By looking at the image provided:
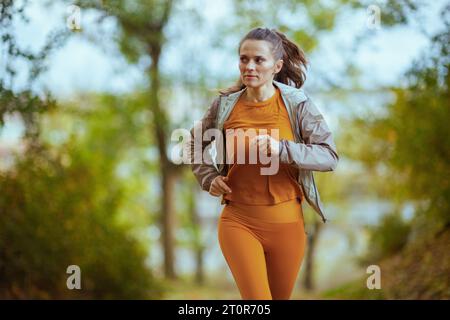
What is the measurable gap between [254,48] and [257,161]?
520 millimetres

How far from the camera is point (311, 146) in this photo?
2906 mm

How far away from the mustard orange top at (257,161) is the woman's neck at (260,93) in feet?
0.07

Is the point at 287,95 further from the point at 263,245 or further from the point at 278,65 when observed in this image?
the point at 263,245

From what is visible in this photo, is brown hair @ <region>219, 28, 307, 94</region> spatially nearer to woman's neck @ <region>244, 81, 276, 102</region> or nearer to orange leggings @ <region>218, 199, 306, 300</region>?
woman's neck @ <region>244, 81, 276, 102</region>

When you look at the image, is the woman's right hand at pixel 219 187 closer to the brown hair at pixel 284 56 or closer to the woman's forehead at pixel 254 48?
the brown hair at pixel 284 56

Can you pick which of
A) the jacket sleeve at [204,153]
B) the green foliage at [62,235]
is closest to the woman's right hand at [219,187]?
the jacket sleeve at [204,153]

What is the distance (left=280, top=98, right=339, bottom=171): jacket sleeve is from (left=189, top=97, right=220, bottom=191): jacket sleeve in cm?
45

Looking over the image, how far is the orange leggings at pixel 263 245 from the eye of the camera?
2.88 meters

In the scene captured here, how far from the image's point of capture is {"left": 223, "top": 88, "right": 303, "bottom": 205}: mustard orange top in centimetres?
301

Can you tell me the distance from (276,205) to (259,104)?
0.49 metres

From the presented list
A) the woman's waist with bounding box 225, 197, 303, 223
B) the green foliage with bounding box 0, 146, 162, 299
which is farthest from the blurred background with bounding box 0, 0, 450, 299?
the woman's waist with bounding box 225, 197, 303, 223

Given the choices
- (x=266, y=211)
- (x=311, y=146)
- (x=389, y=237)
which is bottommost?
(x=266, y=211)

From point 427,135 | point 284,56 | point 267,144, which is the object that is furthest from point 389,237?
point 267,144
